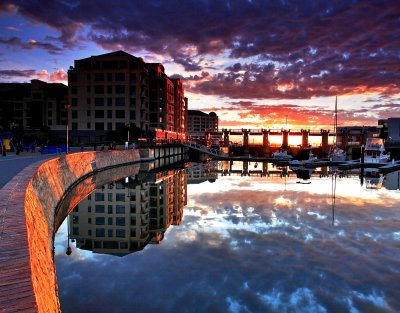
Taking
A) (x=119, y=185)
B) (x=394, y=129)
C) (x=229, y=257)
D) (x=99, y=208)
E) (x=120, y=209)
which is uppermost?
(x=394, y=129)

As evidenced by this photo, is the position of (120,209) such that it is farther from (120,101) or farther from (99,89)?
(99,89)

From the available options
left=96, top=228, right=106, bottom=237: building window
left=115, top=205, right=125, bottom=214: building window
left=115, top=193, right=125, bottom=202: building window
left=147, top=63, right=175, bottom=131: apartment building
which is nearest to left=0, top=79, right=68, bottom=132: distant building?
left=147, top=63, right=175, bottom=131: apartment building

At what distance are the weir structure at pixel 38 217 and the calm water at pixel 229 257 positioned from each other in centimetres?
147

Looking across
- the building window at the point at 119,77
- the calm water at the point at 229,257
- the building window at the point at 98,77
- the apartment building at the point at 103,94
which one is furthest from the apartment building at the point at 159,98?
the calm water at the point at 229,257

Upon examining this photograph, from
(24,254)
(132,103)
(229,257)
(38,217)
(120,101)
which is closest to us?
(24,254)

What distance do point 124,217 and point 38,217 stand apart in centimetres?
913

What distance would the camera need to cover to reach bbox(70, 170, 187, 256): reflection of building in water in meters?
16.9

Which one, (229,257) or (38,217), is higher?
(38,217)

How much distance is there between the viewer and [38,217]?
42.9 feet

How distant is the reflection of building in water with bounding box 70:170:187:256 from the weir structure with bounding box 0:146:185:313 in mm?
1220

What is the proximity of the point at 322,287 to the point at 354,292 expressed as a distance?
3.17 ft

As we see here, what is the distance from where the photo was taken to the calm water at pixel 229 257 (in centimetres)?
1048

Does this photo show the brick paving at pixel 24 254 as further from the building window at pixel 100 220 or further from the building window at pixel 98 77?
the building window at pixel 98 77

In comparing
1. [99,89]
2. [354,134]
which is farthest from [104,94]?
[354,134]
